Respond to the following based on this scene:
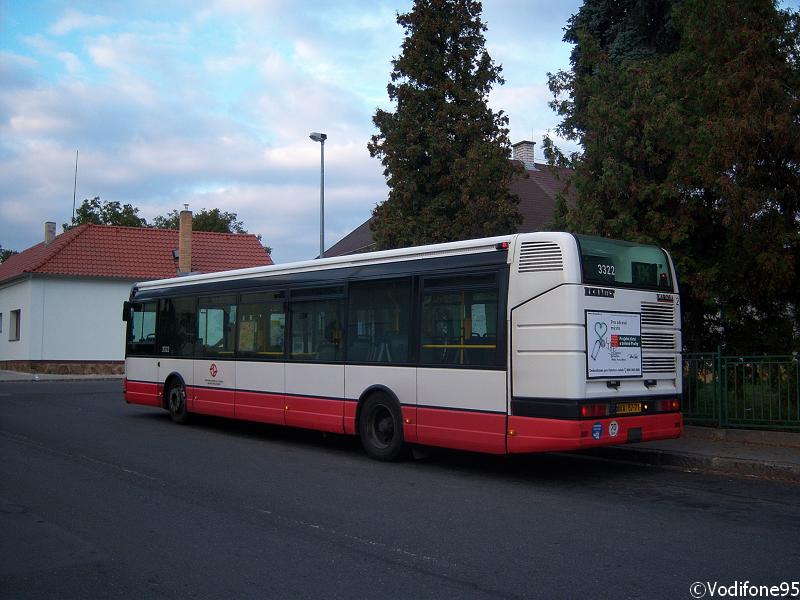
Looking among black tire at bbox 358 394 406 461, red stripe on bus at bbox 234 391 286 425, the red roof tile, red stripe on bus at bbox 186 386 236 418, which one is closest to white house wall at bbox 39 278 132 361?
the red roof tile

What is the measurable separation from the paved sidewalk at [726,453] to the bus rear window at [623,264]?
2.43 metres

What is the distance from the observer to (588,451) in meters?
11.8

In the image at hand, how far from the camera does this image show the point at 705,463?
10602 millimetres

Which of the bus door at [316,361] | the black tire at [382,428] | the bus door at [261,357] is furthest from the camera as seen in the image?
the bus door at [261,357]

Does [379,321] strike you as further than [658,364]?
Yes

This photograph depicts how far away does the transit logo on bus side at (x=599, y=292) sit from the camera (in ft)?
30.2

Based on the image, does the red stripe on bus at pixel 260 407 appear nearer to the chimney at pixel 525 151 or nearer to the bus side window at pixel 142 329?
the bus side window at pixel 142 329

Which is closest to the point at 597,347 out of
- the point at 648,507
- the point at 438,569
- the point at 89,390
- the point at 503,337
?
the point at 503,337

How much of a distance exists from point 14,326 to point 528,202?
2401 centimetres

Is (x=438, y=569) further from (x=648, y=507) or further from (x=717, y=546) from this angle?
(x=648, y=507)

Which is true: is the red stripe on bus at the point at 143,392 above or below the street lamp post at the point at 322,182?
below

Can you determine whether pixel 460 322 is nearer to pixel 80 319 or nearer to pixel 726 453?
pixel 726 453

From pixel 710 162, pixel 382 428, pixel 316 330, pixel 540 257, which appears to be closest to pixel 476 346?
pixel 540 257

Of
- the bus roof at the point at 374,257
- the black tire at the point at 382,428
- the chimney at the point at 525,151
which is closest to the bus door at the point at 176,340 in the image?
the bus roof at the point at 374,257
